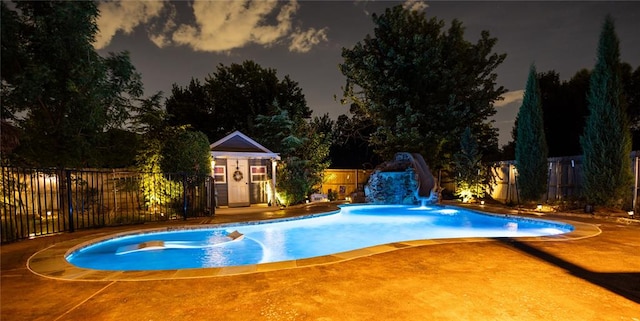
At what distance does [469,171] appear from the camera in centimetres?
1347

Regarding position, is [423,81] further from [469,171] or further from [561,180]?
[561,180]

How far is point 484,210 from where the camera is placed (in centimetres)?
1018

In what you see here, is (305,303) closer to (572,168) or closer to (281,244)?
(281,244)

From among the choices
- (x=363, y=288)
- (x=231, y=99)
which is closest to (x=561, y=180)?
(x=363, y=288)

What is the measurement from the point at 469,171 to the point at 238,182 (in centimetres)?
1032

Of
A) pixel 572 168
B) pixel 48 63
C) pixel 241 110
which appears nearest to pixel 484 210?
pixel 572 168

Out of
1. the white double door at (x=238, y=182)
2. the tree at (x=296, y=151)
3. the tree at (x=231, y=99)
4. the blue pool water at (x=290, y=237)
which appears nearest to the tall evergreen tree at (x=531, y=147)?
the blue pool water at (x=290, y=237)

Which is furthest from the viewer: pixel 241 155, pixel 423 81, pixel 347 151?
pixel 347 151

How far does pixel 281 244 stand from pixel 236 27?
24.8 feet

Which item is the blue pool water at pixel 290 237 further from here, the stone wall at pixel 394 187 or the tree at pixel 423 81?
the tree at pixel 423 81

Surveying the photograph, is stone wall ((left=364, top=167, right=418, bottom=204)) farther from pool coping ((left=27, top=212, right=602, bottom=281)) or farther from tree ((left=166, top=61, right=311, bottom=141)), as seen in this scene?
tree ((left=166, top=61, right=311, bottom=141))

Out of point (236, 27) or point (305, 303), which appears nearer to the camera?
point (305, 303)

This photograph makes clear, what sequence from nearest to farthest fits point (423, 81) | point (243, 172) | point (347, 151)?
point (243, 172), point (423, 81), point (347, 151)

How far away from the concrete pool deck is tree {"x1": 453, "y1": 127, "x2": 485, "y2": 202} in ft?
29.9
